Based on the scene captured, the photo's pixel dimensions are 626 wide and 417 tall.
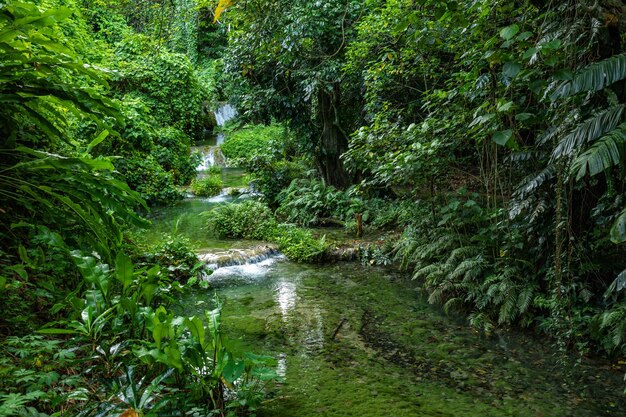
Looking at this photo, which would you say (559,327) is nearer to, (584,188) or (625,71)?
(584,188)

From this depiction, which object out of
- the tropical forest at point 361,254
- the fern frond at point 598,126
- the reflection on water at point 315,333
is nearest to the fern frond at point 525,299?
the tropical forest at point 361,254

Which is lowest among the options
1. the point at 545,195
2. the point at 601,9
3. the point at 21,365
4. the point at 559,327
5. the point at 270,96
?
the point at 559,327

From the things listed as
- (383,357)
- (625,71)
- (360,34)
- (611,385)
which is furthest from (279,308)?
(360,34)

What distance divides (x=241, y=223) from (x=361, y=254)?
329cm

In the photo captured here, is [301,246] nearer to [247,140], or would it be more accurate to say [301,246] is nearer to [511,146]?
[511,146]

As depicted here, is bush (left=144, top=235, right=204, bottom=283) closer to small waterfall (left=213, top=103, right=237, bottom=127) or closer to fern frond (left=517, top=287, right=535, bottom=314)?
fern frond (left=517, top=287, right=535, bottom=314)

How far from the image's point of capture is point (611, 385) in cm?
439

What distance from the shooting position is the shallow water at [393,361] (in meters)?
4.04

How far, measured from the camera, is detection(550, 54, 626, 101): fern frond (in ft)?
11.0

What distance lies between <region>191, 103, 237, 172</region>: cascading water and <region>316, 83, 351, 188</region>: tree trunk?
5.66 meters

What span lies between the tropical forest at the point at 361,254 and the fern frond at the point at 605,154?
0.6 inches

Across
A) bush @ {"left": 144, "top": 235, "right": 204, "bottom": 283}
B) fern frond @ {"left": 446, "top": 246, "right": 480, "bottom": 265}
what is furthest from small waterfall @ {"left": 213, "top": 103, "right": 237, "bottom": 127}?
fern frond @ {"left": 446, "top": 246, "right": 480, "bottom": 265}

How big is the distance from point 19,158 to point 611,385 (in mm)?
5780

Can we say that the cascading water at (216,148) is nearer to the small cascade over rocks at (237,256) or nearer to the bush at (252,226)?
the bush at (252,226)
